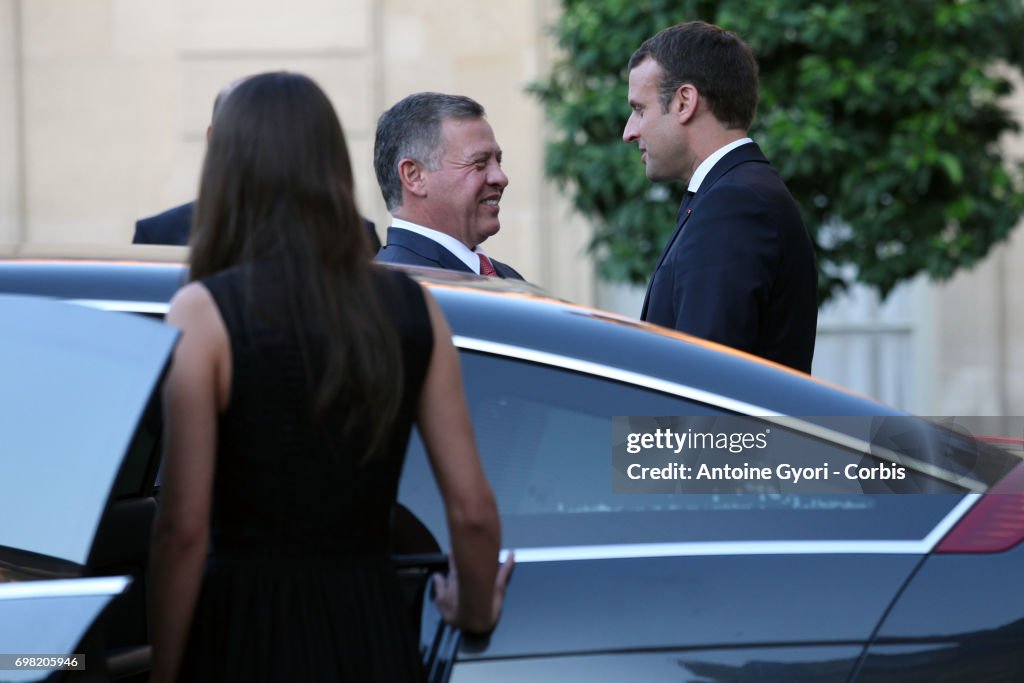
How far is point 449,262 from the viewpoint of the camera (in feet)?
11.3

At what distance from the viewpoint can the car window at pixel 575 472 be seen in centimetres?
207

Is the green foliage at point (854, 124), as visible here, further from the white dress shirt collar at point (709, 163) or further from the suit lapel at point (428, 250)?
the suit lapel at point (428, 250)

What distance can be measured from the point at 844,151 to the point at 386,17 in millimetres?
3998

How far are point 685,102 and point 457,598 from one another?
5.97 ft

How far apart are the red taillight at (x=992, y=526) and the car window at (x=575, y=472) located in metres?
0.04

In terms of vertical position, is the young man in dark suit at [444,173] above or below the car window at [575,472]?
above

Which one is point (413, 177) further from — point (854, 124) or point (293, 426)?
point (854, 124)

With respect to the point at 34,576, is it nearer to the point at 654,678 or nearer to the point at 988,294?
the point at 654,678

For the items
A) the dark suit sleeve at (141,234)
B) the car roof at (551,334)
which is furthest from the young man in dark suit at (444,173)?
the car roof at (551,334)

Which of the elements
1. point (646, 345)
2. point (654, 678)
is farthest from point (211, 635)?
point (646, 345)

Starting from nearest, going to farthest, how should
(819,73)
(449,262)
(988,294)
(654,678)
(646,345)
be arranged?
(654,678) → (646,345) → (449,262) → (819,73) → (988,294)

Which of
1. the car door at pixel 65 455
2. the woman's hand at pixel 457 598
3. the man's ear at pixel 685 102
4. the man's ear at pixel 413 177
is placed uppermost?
the man's ear at pixel 685 102

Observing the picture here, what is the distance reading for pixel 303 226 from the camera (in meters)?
1.87

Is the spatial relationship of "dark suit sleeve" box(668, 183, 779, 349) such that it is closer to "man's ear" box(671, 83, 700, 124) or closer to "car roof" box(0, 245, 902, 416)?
"man's ear" box(671, 83, 700, 124)
